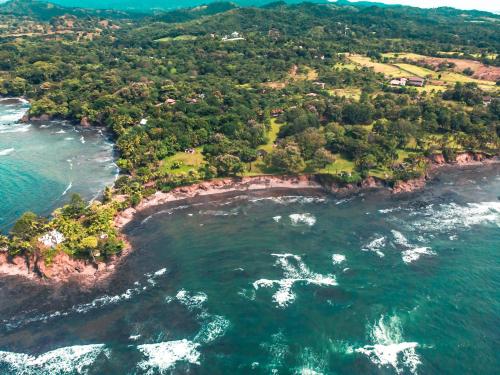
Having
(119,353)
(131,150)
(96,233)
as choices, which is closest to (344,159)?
(131,150)

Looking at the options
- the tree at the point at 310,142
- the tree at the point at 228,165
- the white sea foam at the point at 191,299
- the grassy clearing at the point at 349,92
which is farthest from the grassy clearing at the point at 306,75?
the white sea foam at the point at 191,299

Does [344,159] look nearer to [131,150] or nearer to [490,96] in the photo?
[131,150]

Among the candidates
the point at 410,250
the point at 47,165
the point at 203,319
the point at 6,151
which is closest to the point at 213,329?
the point at 203,319

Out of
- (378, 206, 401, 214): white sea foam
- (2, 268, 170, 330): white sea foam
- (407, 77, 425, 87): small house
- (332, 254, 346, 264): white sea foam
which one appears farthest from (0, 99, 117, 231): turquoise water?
(407, 77, 425, 87): small house

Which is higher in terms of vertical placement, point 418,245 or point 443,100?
point 443,100

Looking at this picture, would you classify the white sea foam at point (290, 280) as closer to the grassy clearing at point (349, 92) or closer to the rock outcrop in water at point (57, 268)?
the rock outcrop in water at point (57, 268)

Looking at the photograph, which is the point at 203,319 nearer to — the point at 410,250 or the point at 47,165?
the point at 410,250
